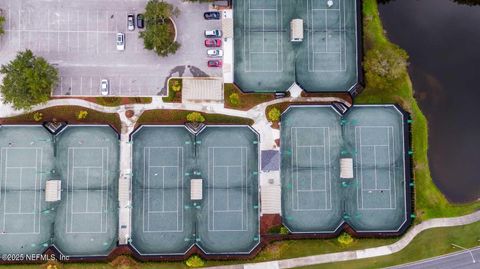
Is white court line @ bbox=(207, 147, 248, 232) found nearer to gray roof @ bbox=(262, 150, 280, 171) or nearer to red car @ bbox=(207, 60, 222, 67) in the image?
gray roof @ bbox=(262, 150, 280, 171)

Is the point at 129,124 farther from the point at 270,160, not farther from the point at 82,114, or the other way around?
the point at 270,160

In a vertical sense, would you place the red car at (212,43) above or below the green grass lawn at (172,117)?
above

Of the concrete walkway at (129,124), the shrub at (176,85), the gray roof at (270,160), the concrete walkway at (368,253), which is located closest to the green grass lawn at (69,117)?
the concrete walkway at (129,124)

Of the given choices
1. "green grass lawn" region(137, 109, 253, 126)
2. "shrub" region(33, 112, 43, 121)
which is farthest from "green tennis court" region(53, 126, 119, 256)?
A: "green grass lawn" region(137, 109, 253, 126)

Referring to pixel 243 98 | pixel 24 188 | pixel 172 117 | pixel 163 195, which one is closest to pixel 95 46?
pixel 172 117

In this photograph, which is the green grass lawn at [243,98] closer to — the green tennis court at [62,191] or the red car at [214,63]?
the red car at [214,63]
